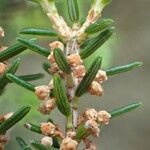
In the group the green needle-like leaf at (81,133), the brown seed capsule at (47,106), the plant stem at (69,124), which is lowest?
the green needle-like leaf at (81,133)

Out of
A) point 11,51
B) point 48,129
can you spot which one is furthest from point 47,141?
point 11,51

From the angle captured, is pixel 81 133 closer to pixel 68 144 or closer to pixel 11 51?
pixel 68 144

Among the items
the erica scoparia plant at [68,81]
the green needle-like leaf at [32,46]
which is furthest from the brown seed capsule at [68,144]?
the green needle-like leaf at [32,46]

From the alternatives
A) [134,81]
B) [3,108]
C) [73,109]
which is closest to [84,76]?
[73,109]

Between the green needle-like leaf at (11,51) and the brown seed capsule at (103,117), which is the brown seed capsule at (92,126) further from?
the green needle-like leaf at (11,51)

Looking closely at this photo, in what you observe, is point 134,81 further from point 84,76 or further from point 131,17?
point 84,76

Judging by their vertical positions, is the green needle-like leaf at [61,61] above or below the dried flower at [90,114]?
above
